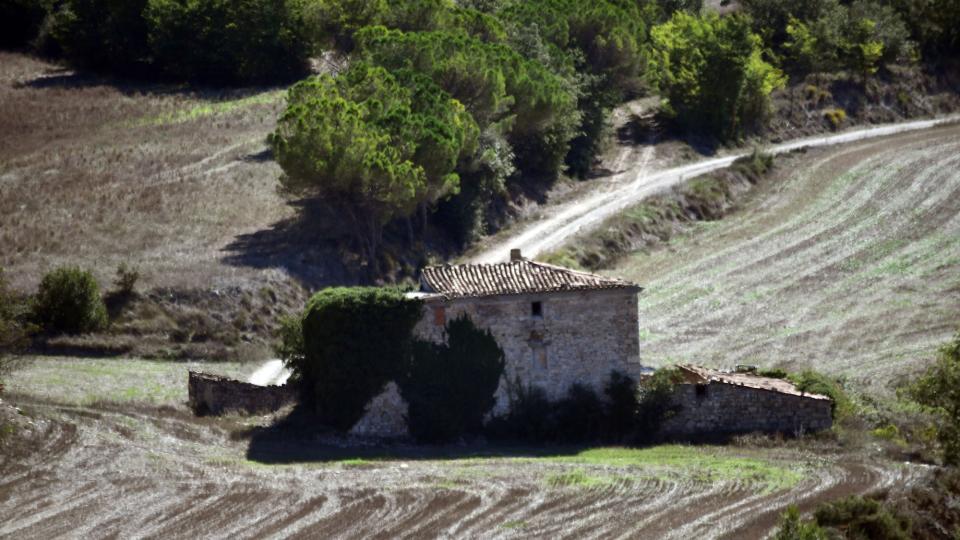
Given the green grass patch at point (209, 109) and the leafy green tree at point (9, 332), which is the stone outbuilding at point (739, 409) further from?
the green grass patch at point (209, 109)

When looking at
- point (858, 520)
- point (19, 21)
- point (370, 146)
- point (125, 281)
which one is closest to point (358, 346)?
point (125, 281)

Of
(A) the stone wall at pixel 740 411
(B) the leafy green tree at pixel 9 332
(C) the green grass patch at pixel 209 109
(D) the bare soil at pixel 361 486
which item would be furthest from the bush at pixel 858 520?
(C) the green grass patch at pixel 209 109

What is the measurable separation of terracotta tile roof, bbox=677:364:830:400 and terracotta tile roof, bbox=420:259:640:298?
3.19 meters

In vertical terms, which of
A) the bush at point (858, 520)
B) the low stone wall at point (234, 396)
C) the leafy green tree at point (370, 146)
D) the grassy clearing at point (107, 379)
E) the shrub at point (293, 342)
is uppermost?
the leafy green tree at point (370, 146)

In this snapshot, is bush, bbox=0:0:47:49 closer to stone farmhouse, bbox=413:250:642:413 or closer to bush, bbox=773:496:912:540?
stone farmhouse, bbox=413:250:642:413

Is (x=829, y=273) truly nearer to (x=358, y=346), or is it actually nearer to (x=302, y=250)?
(x=302, y=250)

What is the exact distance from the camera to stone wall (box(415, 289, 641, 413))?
50.7 m

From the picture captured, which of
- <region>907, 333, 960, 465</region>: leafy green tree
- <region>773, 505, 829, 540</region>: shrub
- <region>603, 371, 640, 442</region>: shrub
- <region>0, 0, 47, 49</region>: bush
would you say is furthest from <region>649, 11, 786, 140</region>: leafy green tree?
<region>773, 505, 829, 540</region>: shrub

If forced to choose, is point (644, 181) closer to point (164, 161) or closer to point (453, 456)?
point (164, 161)

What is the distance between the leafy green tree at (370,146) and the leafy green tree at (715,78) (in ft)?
83.7

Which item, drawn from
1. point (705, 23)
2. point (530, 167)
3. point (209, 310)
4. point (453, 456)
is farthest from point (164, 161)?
point (453, 456)

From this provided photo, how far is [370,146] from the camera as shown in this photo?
68.7m

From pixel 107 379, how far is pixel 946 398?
2540 centimetres

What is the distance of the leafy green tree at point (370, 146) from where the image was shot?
224ft
